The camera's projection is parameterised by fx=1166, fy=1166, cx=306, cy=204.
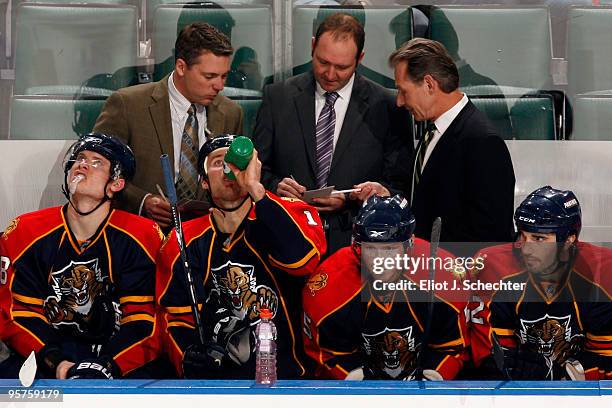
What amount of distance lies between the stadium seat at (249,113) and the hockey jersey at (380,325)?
550 mm

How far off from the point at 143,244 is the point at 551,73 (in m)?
1.08

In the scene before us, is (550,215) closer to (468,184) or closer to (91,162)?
(468,184)

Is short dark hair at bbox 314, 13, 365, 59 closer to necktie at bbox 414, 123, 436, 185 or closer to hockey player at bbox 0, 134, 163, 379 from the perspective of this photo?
necktie at bbox 414, 123, 436, 185

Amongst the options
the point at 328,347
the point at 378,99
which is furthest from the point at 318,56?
the point at 328,347

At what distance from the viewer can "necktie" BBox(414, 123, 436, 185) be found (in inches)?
114

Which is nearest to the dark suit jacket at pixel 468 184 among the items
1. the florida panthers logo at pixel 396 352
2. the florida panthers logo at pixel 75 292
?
the florida panthers logo at pixel 396 352

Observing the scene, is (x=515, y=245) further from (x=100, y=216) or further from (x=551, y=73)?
(x=100, y=216)

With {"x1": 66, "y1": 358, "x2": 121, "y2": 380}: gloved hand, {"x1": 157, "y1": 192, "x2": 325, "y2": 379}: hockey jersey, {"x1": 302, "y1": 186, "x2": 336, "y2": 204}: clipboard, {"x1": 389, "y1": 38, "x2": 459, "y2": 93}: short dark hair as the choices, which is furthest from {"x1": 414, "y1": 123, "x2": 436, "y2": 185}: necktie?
{"x1": 66, "y1": 358, "x2": 121, "y2": 380}: gloved hand

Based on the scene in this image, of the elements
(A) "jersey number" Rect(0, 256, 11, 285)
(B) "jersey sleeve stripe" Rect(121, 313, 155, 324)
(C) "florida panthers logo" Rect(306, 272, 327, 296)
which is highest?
(A) "jersey number" Rect(0, 256, 11, 285)

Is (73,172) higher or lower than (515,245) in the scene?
higher

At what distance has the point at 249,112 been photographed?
9.98ft

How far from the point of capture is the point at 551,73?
289cm

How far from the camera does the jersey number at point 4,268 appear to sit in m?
2.70

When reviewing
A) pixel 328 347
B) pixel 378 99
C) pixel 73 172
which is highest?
pixel 378 99
